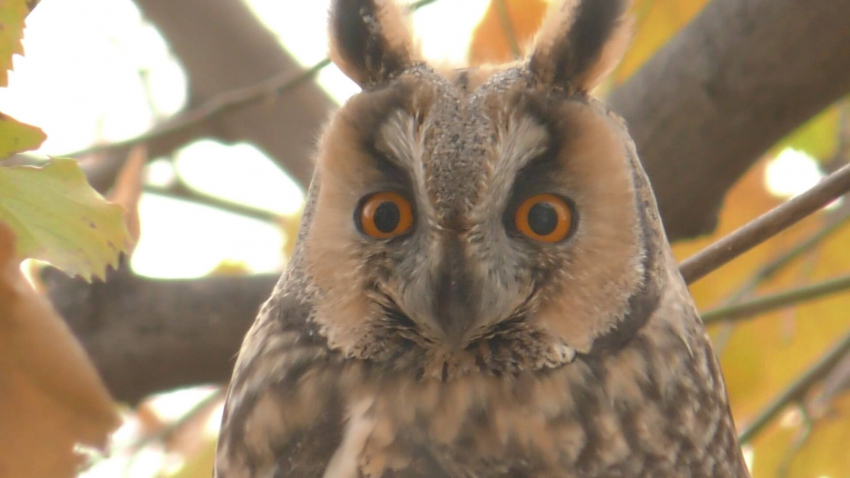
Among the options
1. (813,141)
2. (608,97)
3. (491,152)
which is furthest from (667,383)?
(813,141)

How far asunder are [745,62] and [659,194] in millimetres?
316

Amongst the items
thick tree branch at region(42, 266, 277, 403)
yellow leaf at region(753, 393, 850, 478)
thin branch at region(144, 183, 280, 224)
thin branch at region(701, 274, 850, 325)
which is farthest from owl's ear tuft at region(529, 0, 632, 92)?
thin branch at region(144, 183, 280, 224)

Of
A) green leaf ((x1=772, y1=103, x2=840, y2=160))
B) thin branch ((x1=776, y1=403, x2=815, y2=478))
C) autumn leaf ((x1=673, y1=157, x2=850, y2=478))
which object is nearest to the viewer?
thin branch ((x1=776, y1=403, x2=815, y2=478))

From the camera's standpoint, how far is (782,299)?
186 cm

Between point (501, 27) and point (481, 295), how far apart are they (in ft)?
3.55

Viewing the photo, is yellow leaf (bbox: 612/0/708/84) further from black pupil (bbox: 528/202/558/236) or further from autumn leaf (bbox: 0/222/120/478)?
autumn leaf (bbox: 0/222/120/478)

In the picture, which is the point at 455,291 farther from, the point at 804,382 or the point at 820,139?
the point at 820,139

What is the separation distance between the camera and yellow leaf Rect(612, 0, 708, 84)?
7.70 feet

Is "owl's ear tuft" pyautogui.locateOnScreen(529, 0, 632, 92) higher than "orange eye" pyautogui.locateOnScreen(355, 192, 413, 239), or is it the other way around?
"owl's ear tuft" pyautogui.locateOnScreen(529, 0, 632, 92)

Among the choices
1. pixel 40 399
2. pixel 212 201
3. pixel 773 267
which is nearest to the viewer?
pixel 40 399

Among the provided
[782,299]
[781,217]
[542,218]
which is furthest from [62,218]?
[782,299]

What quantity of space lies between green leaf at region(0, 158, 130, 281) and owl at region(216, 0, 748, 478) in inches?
17.7

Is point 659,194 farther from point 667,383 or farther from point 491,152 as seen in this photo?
point 491,152

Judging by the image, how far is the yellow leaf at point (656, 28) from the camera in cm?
235
